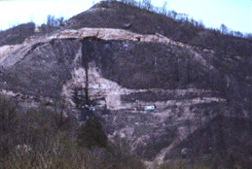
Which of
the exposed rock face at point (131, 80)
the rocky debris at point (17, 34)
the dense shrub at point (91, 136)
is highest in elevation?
the rocky debris at point (17, 34)

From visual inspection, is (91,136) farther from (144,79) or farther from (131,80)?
(144,79)

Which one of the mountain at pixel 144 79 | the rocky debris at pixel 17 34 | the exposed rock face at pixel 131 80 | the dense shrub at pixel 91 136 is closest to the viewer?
the dense shrub at pixel 91 136

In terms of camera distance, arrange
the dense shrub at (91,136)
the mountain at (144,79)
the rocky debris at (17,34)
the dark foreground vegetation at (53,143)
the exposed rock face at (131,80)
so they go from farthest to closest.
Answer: the rocky debris at (17,34) < the exposed rock face at (131,80) < the mountain at (144,79) < the dense shrub at (91,136) < the dark foreground vegetation at (53,143)

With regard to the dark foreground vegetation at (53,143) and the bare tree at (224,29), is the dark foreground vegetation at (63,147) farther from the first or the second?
the bare tree at (224,29)

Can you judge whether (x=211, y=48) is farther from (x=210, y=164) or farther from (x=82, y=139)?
(x=82, y=139)

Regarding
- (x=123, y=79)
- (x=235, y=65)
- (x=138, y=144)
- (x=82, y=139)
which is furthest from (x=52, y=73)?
(x=235, y=65)

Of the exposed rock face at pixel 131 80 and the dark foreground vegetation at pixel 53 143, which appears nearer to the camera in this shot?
the dark foreground vegetation at pixel 53 143

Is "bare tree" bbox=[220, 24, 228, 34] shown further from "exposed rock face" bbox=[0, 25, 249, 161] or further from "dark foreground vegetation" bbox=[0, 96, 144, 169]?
"dark foreground vegetation" bbox=[0, 96, 144, 169]

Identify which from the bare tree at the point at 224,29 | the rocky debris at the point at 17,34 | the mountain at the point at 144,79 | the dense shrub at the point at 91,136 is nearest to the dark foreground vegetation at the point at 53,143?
the dense shrub at the point at 91,136
